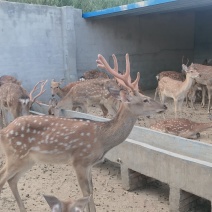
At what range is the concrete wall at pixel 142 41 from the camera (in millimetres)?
10141

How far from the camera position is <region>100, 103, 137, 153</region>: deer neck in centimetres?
328

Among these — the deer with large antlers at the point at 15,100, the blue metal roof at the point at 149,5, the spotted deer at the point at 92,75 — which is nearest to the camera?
the deer with large antlers at the point at 15,100

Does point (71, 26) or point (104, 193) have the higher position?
point (71, 26)

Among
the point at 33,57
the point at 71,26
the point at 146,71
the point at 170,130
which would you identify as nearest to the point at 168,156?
the point at 170,130

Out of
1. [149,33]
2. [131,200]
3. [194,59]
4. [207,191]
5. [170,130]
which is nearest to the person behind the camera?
[207,191]

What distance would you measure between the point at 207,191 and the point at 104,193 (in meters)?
1.41

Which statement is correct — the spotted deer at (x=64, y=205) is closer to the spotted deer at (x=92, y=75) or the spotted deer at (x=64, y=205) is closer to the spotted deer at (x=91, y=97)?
the spotted deer at (x=91, y=97)

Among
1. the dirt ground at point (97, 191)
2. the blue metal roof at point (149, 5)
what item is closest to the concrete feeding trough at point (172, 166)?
the dirt ground at point (97, 191)

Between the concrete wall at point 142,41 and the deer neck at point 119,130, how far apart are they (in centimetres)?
678

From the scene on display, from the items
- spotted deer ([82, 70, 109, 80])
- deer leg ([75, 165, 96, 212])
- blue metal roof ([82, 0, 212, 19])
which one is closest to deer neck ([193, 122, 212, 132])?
deer leg ([75, 165, 96, 212])

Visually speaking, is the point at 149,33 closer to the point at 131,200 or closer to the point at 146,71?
the point at 146,71

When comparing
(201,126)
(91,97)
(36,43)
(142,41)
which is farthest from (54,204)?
(142,41)

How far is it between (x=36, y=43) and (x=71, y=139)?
6.24m

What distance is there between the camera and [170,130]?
542 centimetres
